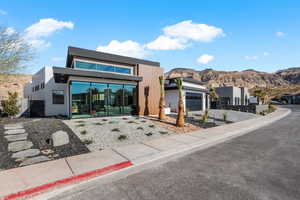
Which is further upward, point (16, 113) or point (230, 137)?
point (16, 113)

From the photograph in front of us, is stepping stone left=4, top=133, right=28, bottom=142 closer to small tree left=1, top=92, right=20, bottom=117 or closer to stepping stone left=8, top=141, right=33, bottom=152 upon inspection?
stepping stone left=8, top=141, right=33, bottom=152

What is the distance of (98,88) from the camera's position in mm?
13445

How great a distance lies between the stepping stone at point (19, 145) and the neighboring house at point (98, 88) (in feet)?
18.5

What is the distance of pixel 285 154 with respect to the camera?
6203 mm

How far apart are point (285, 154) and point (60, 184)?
8595 mm

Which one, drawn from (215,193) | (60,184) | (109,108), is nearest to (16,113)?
(109,108)

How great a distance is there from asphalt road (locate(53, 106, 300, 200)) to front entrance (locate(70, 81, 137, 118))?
9.85m

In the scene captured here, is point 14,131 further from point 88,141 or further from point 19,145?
point 88,141

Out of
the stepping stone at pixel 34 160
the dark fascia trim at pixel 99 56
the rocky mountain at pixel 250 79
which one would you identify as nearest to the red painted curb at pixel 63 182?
the stepping stone at pixel 34 160

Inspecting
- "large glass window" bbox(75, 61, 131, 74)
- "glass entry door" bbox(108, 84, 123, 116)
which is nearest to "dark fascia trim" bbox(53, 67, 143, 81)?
"glass entry door" bbox(108, 84, 123, 116)

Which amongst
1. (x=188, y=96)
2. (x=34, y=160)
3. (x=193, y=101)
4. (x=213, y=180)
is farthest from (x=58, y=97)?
(x=193, y=101)

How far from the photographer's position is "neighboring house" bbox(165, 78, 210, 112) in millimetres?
21422

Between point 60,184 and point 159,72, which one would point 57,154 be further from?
point 159,72

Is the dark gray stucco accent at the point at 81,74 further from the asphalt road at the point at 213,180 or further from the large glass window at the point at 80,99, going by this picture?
the asphalt road at the point at 213,180
